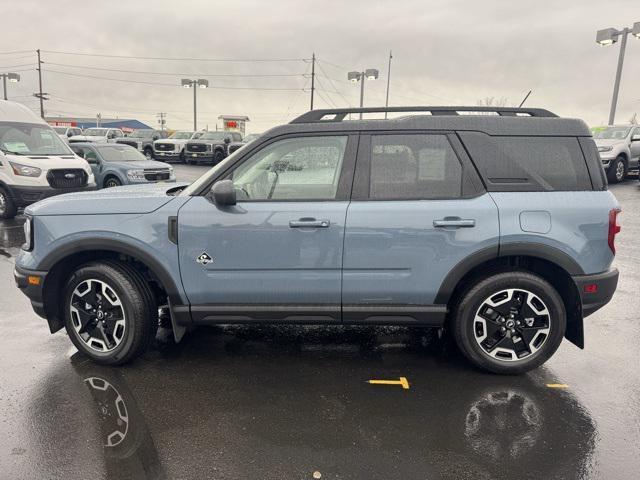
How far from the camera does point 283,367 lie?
12.5 feet

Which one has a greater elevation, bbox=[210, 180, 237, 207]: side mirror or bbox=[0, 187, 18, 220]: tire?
bbox=[210, 180, 237, 207]: side mirror

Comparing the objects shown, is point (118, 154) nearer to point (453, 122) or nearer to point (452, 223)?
point (453, 122)

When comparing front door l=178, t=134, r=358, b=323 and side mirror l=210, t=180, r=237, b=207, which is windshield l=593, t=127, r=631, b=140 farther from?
side mirror l=210, t=180, r=237, b=207

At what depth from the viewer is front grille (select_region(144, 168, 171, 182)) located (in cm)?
1318

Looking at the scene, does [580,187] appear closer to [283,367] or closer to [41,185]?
[283,367]

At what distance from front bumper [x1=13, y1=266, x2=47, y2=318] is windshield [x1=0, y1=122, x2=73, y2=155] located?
7809 millimetres

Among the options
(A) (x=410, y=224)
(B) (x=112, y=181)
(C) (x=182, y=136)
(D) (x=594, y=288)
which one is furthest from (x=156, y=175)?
(C) (x=182, y=136)

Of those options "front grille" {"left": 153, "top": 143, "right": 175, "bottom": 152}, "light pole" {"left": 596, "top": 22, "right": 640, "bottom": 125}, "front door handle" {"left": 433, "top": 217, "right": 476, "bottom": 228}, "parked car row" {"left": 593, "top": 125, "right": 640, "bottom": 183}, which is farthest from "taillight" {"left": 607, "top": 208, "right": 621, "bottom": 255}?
"front grille" {"left": 153, "top": 143, "right": 175, "bottom": 152}

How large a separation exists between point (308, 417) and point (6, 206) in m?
9.60

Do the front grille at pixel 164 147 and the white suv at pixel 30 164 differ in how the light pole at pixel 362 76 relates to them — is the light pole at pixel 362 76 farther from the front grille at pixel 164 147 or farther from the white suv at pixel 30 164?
the white suv at pixel 30 164

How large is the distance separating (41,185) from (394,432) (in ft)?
31.4

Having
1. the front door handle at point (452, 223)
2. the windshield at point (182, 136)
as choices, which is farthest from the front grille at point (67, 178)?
the windshield at point (182, 136)

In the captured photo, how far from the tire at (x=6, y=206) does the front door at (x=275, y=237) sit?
8.41 metres

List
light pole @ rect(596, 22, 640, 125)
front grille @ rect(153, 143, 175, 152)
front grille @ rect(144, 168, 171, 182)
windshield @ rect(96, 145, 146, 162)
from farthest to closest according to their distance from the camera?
front grille @ rect(153, 143, 175, 152) → light pole @ rect(596, 22, 640, 125) → windshield @ rect(96, 145, 146, 162) → front grille @ rect(144, 168, 171, 182)
